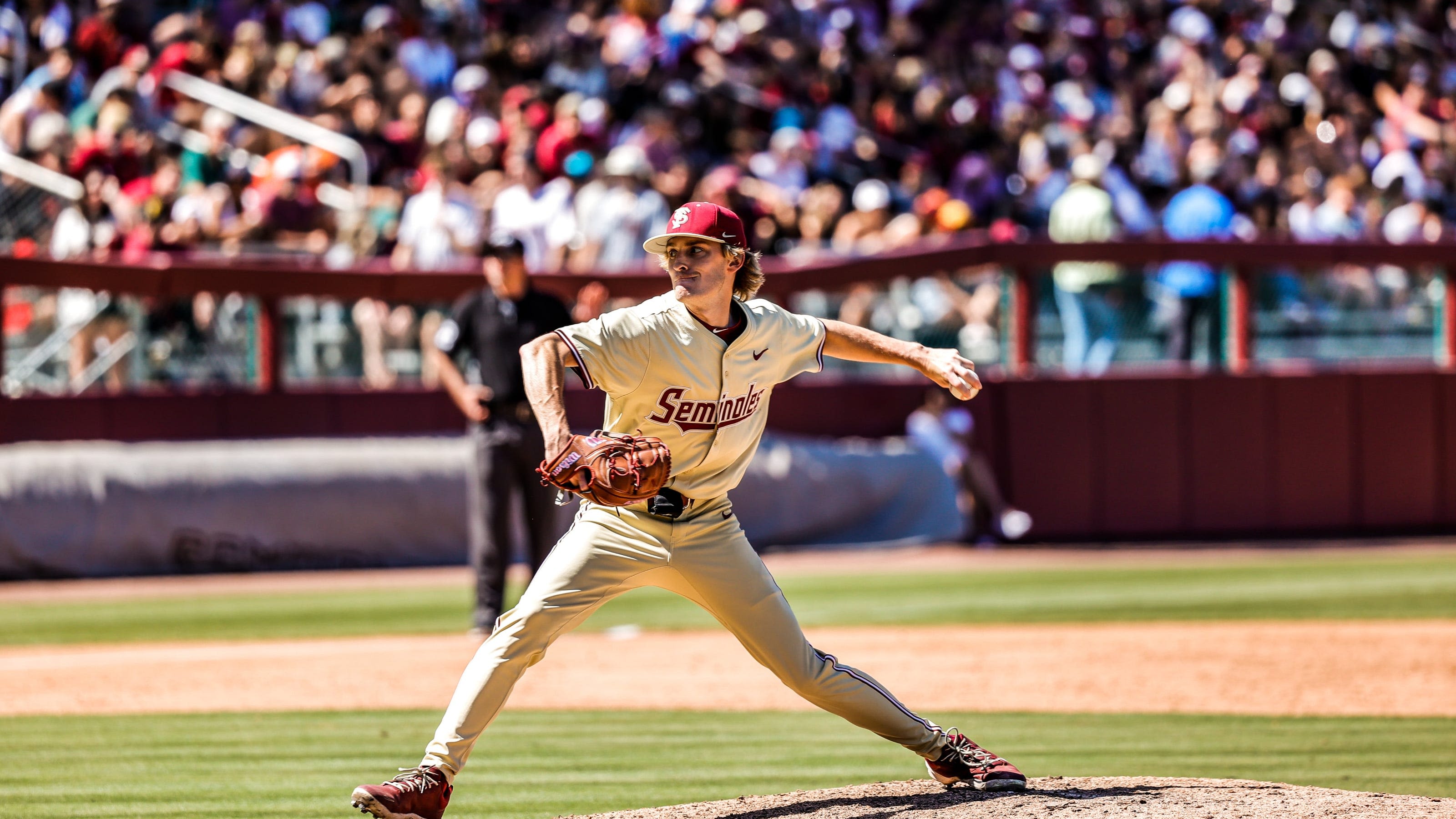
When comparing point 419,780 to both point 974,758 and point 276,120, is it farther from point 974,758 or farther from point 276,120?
point 276,120

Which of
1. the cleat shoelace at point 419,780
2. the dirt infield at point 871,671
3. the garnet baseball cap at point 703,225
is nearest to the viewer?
the cleat shoelace at point 419,780

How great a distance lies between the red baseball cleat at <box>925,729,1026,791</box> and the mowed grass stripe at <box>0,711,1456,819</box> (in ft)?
2.37

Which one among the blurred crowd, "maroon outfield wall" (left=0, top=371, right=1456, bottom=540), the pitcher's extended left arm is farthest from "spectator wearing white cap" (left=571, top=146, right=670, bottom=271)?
the pitcher's extended left arm

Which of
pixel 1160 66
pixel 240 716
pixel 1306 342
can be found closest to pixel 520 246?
pixel 240 716

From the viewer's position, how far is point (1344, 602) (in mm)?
10852

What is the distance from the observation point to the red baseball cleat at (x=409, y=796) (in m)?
4.23

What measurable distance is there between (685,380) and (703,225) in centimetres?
43

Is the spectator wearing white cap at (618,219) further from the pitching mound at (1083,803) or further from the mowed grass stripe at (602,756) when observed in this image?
the pitching mound at (1083,803)

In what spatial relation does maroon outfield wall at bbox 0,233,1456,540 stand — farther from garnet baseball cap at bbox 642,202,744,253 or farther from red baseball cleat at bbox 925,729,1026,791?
garnet baseball cap at bbox 642,202,744,253

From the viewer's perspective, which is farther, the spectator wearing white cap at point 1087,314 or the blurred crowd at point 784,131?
the blurred crowd at point 784,131

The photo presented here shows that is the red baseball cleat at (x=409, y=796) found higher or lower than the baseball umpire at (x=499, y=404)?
lower

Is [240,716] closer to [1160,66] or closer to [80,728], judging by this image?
[80,728]

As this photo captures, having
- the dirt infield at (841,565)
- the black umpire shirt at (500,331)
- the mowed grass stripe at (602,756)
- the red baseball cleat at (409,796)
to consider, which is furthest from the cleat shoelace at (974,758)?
the dirt infield at (841,565)

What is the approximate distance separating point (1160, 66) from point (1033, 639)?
12766 mm
